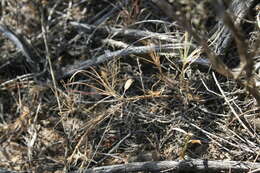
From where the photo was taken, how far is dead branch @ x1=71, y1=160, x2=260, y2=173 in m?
1.68

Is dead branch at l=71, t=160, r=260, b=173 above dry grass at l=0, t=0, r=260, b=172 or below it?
below

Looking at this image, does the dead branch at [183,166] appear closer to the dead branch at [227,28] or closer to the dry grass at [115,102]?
the dry grass at [115,102]

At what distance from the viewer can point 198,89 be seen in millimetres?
1988

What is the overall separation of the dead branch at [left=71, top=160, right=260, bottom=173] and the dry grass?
54 millimetres

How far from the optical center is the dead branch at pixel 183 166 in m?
1.68

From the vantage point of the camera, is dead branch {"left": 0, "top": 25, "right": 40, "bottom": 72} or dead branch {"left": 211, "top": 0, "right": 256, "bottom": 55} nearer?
dead branch {"left": 211, "top": 0, "right": 256, "bottom": 55}

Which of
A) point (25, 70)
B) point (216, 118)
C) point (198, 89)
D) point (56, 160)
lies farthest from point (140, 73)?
point (25, 70)

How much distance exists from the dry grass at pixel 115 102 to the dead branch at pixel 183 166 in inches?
2.1

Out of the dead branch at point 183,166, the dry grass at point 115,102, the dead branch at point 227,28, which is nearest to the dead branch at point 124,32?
the dry grass at point 115,102

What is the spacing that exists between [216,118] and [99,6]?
1082 mm

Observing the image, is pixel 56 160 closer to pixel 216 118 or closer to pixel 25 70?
pixel 25 70

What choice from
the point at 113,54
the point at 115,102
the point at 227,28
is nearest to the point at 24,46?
the point at 113,54

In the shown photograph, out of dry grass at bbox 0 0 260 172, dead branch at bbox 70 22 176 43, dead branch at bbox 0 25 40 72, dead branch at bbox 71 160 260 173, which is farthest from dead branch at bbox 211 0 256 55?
dead branch at bbox 0 25 40 72

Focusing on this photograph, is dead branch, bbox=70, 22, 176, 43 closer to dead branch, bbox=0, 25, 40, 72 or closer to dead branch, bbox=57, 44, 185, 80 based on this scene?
dead branch, bbox=57, 44, 185, 80
